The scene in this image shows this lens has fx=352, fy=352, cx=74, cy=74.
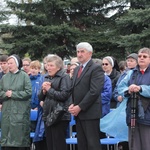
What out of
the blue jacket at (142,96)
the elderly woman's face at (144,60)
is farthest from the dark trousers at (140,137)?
the elderly woman's face at (144,60)

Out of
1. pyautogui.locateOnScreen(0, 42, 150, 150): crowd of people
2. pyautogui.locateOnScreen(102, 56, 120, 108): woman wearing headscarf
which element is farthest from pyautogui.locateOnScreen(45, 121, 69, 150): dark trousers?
pyautogui.locateOnScreen(102, 56, 120, 108): woman wearing headscarf

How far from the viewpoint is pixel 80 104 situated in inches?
210

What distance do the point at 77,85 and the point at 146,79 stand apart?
42.2 inches

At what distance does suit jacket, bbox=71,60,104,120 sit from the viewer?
531cm

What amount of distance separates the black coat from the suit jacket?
0.28 meters

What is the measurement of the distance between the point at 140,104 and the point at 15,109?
97.0 inches

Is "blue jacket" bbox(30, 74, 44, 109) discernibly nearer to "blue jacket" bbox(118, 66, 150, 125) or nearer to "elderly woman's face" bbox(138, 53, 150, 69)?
"blue jacket" bbox(118, 66, 150, 125)

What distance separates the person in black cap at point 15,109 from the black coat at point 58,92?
24.4 inches

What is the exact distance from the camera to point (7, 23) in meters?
16.6

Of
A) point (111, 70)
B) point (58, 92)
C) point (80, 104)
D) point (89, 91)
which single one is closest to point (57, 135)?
point (58, 92)

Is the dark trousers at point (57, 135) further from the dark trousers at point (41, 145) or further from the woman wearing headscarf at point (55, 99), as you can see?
the dark trousers at point (41, 145)

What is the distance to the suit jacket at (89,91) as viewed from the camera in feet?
17.4

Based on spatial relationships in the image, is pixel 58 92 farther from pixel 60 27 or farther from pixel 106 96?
pixel 60 27

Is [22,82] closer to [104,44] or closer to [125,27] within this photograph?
[125,27]
